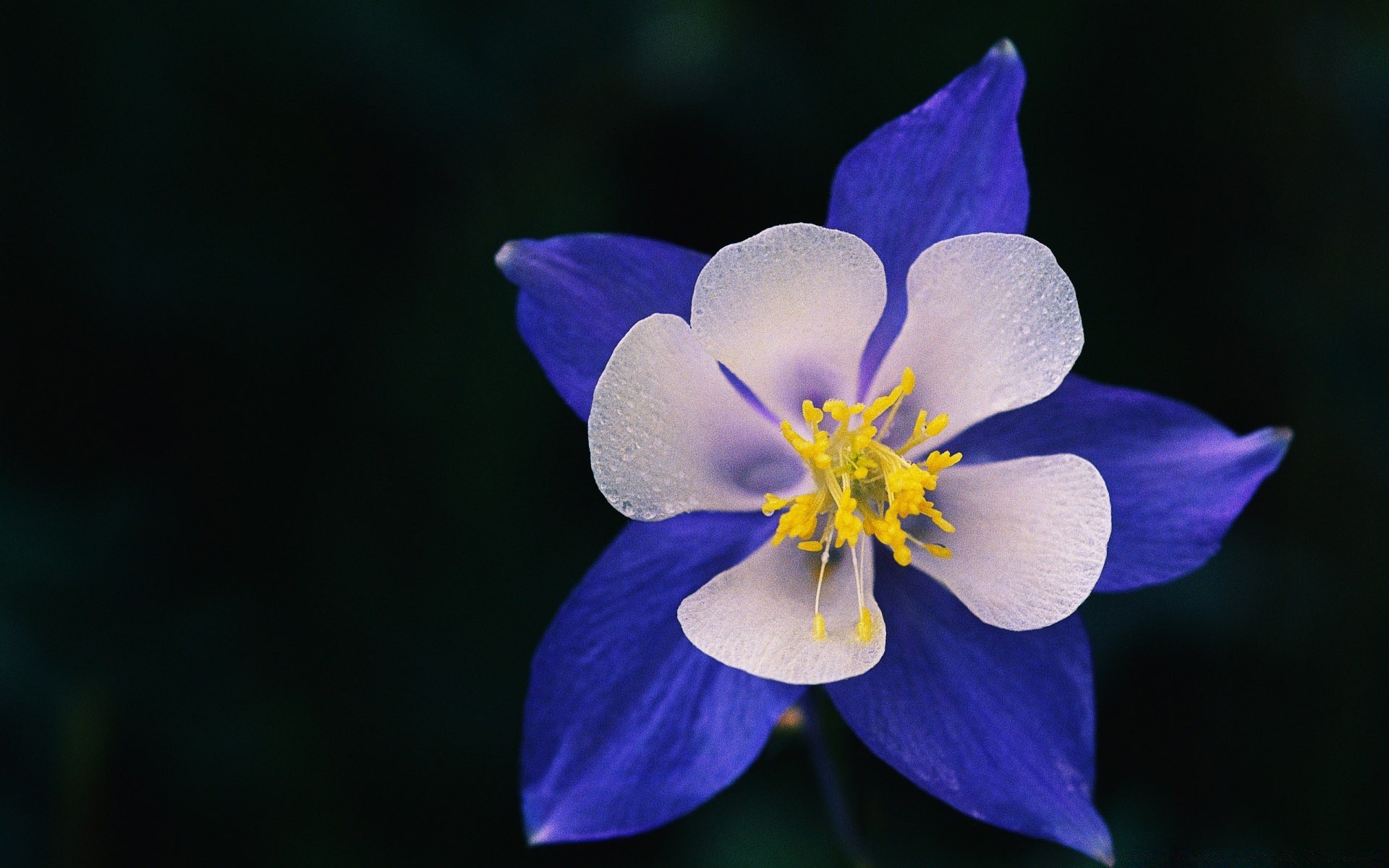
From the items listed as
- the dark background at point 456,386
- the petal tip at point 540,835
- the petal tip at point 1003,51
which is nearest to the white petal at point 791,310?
the petal tip at point 1003,51

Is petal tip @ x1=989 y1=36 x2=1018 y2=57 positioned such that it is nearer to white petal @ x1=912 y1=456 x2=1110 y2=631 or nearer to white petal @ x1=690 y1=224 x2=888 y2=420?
white petal @ x1=690 y1=224 x2=888 y2=420

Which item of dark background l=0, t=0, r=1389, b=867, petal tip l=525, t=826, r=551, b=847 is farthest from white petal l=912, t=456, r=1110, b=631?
dark background l=0, t=0, r=1389, b=867

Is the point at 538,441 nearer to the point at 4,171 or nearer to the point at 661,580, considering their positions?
the point at 661,580

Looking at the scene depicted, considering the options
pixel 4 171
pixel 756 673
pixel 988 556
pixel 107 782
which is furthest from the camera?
pixel 4 171

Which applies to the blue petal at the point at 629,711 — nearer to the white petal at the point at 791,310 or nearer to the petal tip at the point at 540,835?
→ the petal tip at the point at 540,835

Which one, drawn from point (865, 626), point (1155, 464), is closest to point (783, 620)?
point (865, 626)

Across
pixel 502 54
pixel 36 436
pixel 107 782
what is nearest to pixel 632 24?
pixel 502 54
